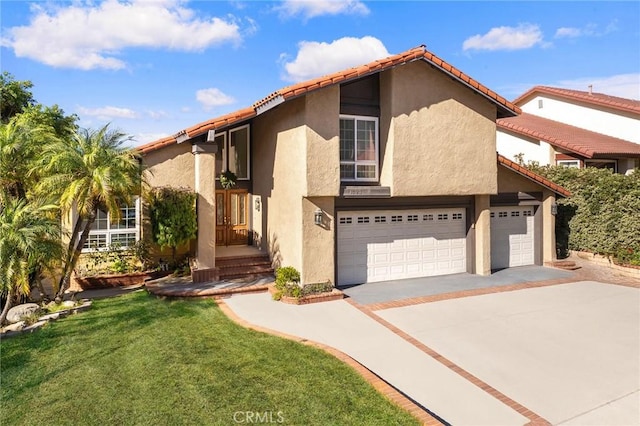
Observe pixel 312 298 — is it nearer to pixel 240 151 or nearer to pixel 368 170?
pixel 368 170

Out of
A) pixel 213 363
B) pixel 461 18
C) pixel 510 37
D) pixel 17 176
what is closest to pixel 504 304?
pixel 213 363

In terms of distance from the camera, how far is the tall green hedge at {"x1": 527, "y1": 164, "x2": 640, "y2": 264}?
16312mm

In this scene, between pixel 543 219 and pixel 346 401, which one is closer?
pixel 346 401

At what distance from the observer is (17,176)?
11.1 metres

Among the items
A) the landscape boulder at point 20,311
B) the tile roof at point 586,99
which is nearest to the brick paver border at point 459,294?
the landscape boulder at point 20,311

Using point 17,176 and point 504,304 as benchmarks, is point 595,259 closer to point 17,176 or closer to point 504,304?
point 504,304

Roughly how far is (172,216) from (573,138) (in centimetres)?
2357

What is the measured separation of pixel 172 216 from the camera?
42.1 feet

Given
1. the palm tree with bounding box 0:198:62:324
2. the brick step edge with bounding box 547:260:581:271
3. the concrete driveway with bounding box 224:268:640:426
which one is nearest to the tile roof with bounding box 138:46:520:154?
the palm tree with bounding box 0:198:62:324

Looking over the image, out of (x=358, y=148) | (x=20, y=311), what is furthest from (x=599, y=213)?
(x=20, y=311)

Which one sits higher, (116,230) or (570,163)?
(570,163)

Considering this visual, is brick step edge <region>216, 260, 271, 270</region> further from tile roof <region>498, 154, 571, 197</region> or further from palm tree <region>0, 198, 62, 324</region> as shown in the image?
tile roof <region>498, 154, 571, 197</region>

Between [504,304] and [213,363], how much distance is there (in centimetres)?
902

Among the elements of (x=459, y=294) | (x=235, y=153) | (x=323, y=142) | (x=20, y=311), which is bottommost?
(x=459, y=294)
